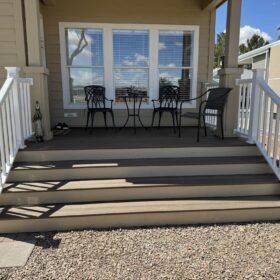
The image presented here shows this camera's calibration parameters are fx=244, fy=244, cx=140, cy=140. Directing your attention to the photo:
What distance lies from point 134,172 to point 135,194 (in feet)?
1.04

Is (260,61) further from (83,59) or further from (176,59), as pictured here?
(83,59)

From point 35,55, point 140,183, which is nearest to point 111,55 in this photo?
point 35,55

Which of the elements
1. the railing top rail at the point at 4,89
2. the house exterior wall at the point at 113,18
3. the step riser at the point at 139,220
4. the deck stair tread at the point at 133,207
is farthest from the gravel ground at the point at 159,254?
the house exterior wall at the point at 113,18

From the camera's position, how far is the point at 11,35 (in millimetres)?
3266

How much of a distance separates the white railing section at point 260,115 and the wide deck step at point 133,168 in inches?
6.6

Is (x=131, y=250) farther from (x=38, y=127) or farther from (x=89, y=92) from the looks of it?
(x=89, y=92)

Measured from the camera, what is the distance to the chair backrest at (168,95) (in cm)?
500

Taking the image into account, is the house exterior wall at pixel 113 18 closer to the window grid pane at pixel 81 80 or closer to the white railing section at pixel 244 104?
the window grid pane at pixel 81 80

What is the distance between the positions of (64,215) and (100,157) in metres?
0.96

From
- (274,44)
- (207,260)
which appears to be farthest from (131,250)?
(274,44)

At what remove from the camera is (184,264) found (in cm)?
182

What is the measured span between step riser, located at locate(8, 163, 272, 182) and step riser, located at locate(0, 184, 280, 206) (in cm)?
28

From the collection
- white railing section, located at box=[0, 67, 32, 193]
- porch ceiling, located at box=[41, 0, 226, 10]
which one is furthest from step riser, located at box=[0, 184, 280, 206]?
porch ceiling, located at box=[41, 0, 226, 10]

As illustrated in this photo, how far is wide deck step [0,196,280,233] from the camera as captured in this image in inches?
88.9
